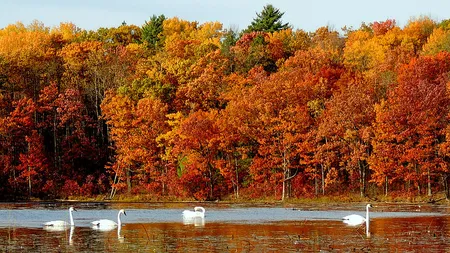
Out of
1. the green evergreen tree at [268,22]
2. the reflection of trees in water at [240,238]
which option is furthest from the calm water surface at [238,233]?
the green evergreen tree at [268,22]

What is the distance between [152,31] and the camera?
438 feet

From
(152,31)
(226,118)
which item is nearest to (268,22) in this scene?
(152,31)

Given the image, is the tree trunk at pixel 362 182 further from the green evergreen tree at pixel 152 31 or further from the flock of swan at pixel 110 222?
the green evergreen tree at pixel 152 31

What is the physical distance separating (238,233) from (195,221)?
1089 centimetres

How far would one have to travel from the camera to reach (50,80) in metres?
104

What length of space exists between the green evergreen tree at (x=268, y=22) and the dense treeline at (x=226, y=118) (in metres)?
10.1

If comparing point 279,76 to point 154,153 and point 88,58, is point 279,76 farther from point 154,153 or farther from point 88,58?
point 88,58

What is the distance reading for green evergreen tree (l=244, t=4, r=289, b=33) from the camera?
12719 cm

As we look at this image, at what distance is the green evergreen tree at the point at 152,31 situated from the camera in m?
132

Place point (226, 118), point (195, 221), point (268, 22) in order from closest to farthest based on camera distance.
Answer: point (195, 221) → point (226, 118) → point (268, 22)

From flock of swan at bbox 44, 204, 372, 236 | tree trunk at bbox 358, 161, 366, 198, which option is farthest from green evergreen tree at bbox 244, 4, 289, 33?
flock of swan at bbox 44, 204, 372, 236

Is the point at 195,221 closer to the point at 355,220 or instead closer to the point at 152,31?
the point at 355,220

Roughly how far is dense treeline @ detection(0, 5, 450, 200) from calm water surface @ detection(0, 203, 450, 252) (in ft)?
58.3

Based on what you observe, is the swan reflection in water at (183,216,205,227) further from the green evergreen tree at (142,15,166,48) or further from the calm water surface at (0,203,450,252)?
the green evergreen tree at (142,15,166,48)
